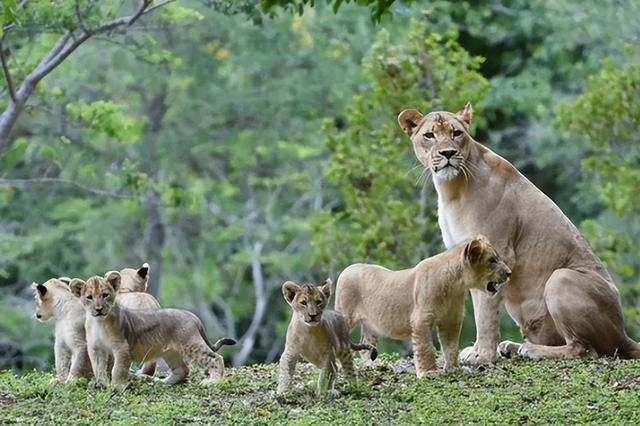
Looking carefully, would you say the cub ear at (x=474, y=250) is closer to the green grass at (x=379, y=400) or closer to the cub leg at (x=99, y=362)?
the green grass at (x=379, y=400)

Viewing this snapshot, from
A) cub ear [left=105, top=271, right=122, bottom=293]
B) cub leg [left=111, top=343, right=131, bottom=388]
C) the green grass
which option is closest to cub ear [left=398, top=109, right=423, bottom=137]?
the green grass

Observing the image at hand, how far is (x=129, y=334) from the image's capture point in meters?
9.87

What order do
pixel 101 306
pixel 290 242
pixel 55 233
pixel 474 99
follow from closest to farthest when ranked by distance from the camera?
pixel 101 306
pixel 474 99
pixel 55 233
pixel 290 242

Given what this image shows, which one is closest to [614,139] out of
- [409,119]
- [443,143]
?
[409,119]

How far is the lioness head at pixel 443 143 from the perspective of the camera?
10617 mm

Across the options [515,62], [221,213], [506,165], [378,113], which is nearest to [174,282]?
[221,213]

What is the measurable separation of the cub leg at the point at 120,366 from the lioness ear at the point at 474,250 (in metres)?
2.36

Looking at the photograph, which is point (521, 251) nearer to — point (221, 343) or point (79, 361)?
point (221, 343)

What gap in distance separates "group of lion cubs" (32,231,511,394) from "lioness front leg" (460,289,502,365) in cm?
44

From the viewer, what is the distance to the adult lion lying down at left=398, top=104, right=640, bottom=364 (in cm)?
1051

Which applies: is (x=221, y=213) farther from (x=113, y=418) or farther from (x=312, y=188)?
(x=113, y=418)

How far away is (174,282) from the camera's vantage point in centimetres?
3034

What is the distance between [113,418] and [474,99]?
10.2 meters

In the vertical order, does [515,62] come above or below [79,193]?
above
